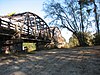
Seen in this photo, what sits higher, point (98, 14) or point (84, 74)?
point (98, 14)

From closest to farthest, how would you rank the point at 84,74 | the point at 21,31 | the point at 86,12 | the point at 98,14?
the point at 84,74, the point at 21,31, the point at 98,14, the point at 86,12

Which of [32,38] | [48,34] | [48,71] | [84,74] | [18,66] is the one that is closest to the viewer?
[84,74]

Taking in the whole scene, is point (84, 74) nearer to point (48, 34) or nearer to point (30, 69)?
point (30, 69)

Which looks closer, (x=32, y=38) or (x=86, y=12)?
(x=32, y=38)

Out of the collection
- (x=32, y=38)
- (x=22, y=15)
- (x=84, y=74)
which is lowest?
(x=84, y=74)

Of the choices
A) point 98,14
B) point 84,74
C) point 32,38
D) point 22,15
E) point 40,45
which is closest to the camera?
point 84,74

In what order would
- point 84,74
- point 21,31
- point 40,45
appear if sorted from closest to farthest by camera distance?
point 84,74 → point 21,31 → point 40,45

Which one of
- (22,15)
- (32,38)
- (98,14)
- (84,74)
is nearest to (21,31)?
(22,15)

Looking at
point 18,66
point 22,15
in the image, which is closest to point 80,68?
point 18,66

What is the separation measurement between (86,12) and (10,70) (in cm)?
3200

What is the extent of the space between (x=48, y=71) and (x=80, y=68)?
64.4 inches

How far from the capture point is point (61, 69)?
10297mm

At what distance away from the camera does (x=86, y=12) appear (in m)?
40.3

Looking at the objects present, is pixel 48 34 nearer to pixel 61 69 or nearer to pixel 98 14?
pixel 98 14
